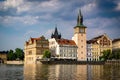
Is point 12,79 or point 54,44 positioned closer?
point 12,79

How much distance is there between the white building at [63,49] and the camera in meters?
160

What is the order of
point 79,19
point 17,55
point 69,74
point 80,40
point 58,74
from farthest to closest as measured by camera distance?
point 17,55 < point 79,19 < point 80,40 < point 69,74 < point 58,74

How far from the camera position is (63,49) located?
160750 mm

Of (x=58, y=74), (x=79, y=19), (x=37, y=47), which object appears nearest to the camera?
(x=58, y=74)

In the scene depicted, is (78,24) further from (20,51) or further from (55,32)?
(20,51)

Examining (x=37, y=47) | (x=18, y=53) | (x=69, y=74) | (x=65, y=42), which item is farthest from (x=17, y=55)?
(x=69, y=74)

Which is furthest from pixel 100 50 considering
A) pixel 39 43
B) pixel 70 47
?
pixel 39 43

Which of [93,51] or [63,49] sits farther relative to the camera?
[93,51]

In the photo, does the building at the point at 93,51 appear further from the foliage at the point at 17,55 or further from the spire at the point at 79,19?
the foliage at the point at 17,55

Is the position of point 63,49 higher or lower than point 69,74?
higher

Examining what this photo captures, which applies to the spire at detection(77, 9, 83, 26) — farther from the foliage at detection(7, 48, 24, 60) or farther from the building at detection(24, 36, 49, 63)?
the foliage at detection(7, 48, 24, 60)

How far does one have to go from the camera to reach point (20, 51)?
611 feet

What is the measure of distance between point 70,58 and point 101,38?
78.4ft

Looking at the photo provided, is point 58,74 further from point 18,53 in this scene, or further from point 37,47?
point 18,53
